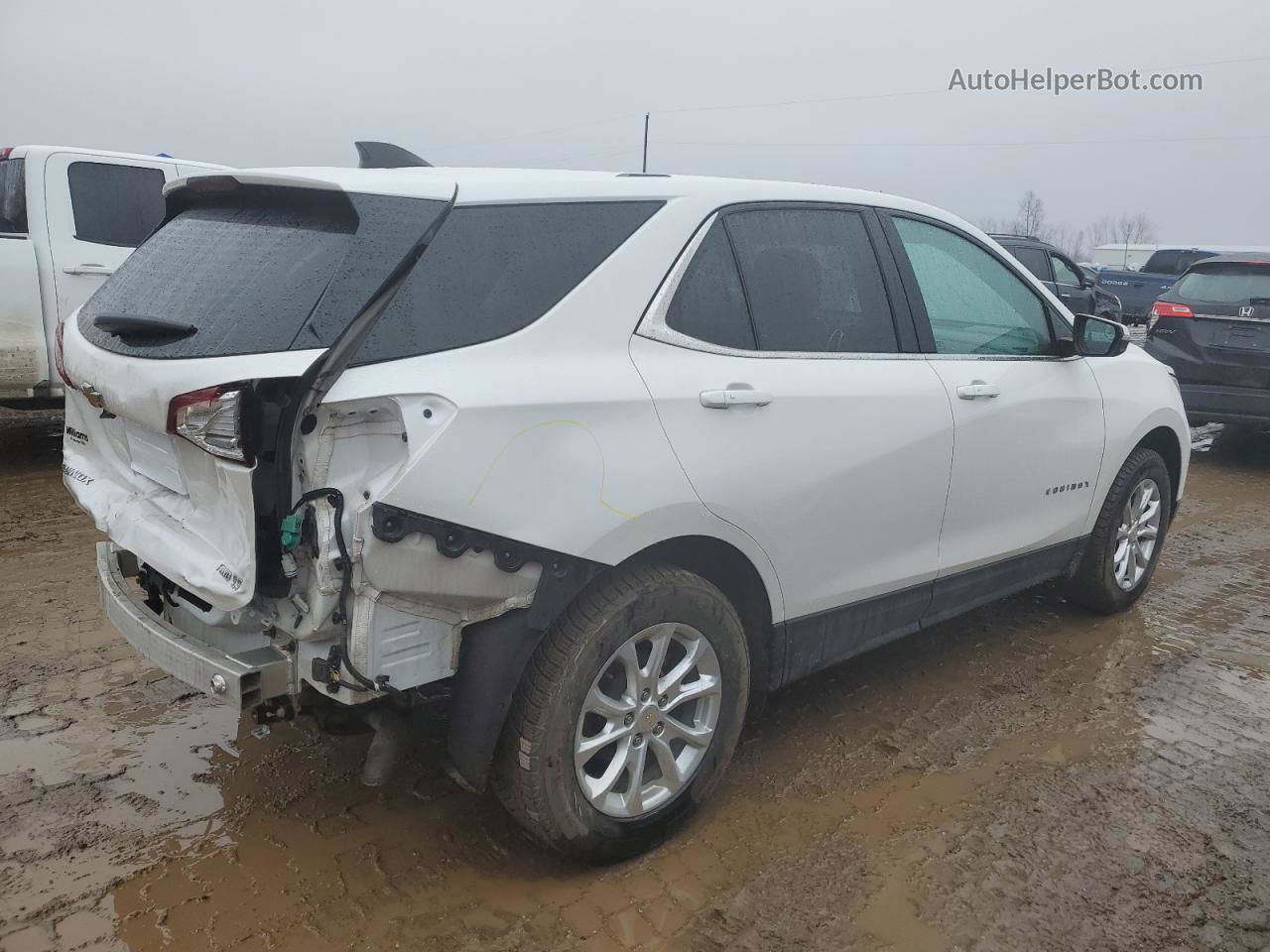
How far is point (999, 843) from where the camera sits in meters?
2.90

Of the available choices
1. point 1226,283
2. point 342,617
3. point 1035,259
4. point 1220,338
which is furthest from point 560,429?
point 1035,259

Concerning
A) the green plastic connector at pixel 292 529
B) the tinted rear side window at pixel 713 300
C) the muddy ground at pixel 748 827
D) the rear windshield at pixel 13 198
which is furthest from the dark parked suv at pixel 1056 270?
the green plastic connector at pixel 292 529

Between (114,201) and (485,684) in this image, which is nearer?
(485,684)

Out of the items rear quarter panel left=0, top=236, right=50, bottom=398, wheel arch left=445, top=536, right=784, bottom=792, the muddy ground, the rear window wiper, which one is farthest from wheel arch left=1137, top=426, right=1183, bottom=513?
rear quarter panel left=0, top=236, right=50, bottom=398

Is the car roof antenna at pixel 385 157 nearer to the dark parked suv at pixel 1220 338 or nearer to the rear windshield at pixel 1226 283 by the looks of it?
the dark parked suv at pixel 1220 338

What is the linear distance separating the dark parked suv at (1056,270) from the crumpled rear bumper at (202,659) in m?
12.6

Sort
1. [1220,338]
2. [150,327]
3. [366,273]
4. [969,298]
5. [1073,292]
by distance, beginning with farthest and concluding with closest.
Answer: [1073,292], [1220,338], [969,298], [150,327], [366,273]

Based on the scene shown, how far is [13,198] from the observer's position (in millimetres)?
6684

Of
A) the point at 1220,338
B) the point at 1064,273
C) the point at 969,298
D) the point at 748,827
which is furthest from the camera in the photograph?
the point at 1064,273

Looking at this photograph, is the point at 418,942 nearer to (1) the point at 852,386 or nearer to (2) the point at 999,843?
(2) the point at 999,843

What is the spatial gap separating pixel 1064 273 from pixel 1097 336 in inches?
467

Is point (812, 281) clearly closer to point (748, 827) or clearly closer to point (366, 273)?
Answer: point (366, 273)

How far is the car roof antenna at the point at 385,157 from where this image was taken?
10.0 ft

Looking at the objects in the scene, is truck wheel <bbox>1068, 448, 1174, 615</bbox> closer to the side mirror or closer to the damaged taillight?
the side mirror
